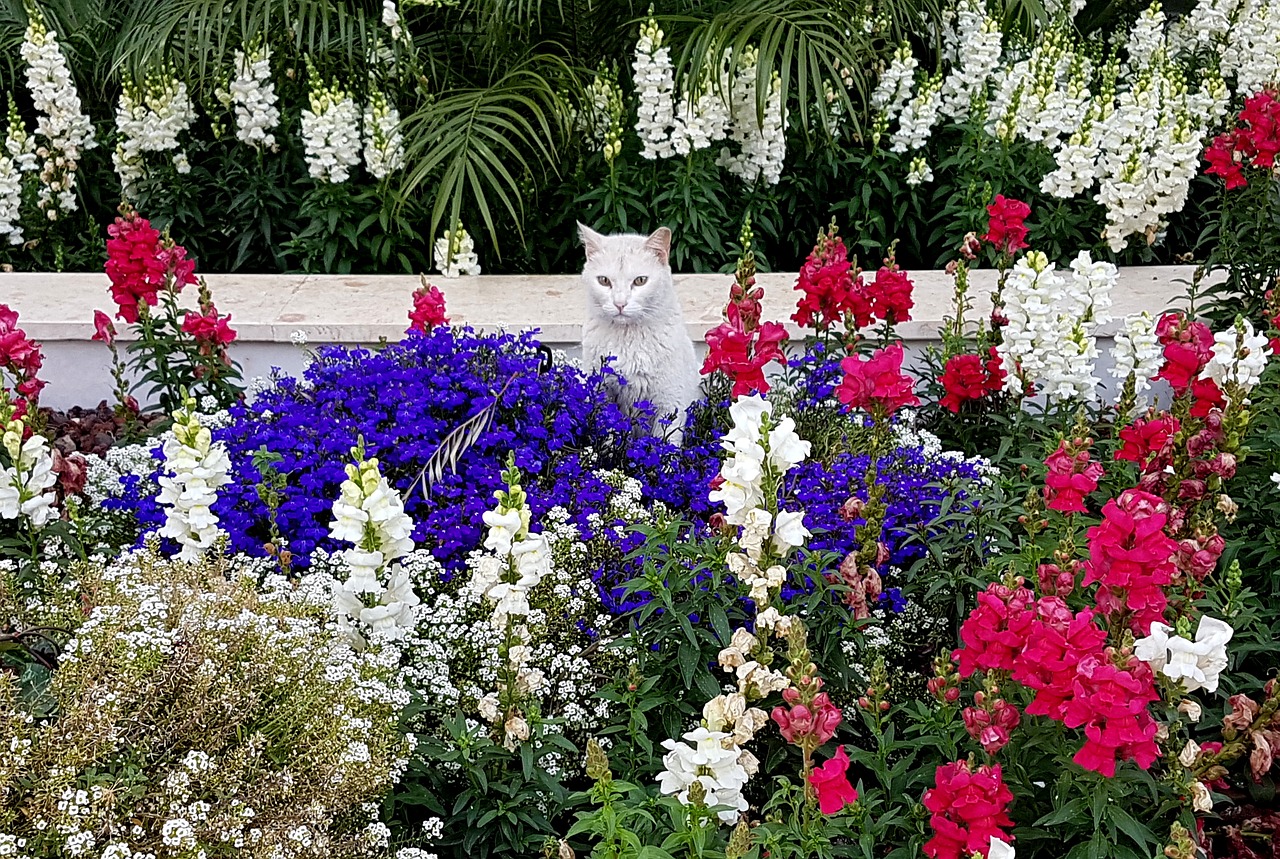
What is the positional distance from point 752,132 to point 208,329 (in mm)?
2772

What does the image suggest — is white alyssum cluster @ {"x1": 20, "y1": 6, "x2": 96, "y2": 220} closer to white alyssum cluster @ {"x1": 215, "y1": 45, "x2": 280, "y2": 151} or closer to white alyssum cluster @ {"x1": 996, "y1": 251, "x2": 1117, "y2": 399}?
white alyssum cluster @ {"x1": 215, "y1": 45, "x2": 280, "y2": 151}

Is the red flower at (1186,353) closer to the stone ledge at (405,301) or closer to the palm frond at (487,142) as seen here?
the stone ledge at (405,301)

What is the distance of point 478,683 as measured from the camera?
269 centimetres

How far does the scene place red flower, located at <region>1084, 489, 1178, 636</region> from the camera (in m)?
1.92

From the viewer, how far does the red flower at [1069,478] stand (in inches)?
92.5

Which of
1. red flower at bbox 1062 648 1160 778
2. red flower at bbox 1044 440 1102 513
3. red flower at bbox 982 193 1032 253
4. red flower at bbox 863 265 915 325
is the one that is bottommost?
red flower at bbox 1062 648 1160 778

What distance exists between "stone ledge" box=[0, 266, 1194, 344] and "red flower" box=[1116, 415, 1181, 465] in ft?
5.50

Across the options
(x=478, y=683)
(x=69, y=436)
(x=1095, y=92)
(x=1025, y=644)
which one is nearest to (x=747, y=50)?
(x=1095, y=92)

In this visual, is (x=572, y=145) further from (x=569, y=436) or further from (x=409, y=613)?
(x=409, y=613)

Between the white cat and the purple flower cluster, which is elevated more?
the white cat

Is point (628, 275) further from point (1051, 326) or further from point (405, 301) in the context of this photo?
point (405, 301)

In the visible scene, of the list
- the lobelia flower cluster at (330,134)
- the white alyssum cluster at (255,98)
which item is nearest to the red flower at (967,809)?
the lobelia flower cluster at (330,134)

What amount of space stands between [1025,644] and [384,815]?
1204mm

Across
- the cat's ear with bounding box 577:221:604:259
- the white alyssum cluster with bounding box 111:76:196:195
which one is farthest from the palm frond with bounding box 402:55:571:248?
the cat's ear with bounding box 577:221:604:259
